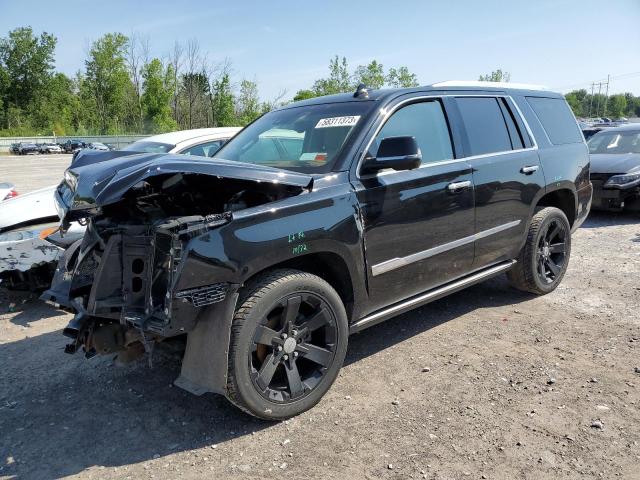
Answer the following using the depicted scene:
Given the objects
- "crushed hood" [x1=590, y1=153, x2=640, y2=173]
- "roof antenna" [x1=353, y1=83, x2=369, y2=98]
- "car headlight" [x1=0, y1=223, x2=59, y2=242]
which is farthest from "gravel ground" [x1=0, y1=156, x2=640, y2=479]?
"crushed hood" [x1=590, y1=153, x2=640, y2=173]

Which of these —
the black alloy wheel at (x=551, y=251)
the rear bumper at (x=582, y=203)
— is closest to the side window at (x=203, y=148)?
the black alloy wheel at (x=551, y=251)

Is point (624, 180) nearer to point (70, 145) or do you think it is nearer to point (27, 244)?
point (27, 244)

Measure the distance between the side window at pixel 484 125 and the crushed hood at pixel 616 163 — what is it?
566 centimetres

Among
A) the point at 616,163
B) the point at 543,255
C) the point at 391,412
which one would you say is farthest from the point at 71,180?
the point at 616,163

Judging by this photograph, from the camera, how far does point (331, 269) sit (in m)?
3.39

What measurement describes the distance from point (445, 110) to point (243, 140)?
1.66 m

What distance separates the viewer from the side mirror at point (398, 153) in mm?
3301

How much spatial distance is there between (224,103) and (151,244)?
40474 mm

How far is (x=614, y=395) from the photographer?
331 centimetres

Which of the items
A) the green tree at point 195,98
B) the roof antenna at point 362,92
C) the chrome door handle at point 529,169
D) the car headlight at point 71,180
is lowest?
the chrome door handle at point 529,169

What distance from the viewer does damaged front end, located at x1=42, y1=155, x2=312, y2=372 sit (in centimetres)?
268

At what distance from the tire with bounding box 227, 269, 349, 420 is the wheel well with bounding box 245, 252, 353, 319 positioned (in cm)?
15

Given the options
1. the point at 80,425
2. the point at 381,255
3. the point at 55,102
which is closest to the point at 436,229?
the point at 381,255

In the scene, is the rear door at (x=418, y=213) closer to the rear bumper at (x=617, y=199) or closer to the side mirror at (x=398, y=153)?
the side mirror at (x=398, y=153)
